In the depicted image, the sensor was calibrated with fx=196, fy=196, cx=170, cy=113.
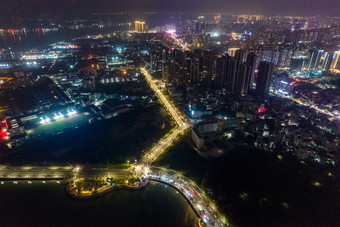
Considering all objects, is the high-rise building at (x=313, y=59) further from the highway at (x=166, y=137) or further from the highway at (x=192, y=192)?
the highway at (x=192, y=192)

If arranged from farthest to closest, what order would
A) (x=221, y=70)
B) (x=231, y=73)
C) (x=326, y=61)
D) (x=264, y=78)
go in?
(x=326, y=61), (x=221, y=70), (x=231, y=73), (x=264, y=78)

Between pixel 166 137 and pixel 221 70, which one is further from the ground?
pixel 221 70

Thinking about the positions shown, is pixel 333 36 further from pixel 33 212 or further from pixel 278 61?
pixel 33 212

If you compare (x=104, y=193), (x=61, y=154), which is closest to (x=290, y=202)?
(x=104, y=193)

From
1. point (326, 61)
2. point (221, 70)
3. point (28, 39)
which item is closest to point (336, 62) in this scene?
point (326, 61)

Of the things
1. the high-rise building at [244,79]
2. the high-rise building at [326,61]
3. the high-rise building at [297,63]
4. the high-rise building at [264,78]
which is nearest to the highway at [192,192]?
the high-rise building at [244,79]

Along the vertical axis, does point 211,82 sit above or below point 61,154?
above

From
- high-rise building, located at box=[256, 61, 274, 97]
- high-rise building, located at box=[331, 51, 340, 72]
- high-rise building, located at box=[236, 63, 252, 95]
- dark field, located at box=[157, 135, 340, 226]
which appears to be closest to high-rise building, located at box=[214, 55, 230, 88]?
high-rise building, located at box=[236, 63, 252, 95]

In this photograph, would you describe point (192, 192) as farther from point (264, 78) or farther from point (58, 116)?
point (264, 78)
